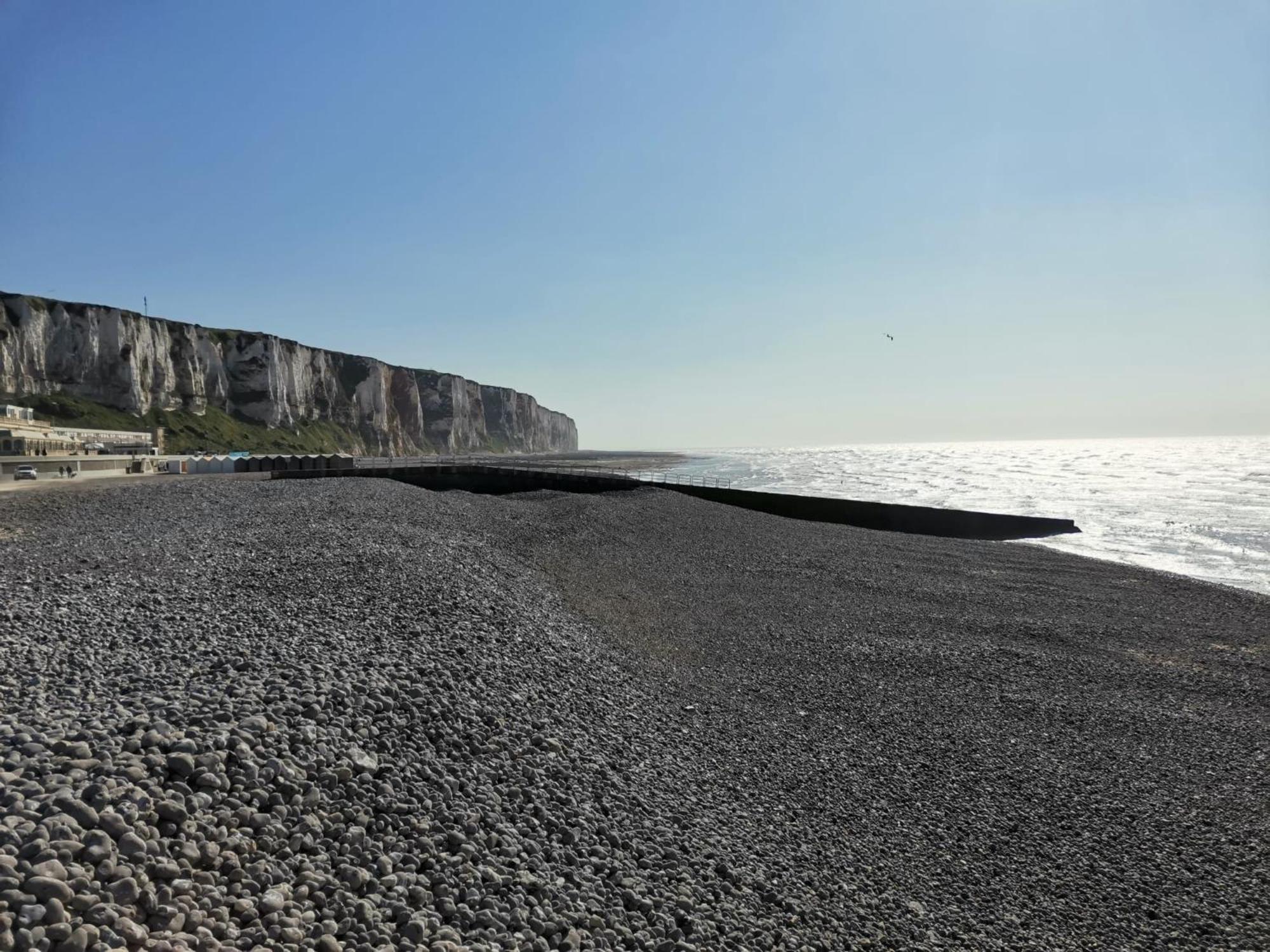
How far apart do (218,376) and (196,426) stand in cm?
1128

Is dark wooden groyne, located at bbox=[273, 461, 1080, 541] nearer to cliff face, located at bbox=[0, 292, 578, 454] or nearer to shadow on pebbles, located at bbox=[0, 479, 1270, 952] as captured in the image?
shadow on pebbles, located at bbox=[0, 479, 1270, 952]

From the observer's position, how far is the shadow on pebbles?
4.47 m

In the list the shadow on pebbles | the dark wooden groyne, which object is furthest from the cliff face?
the shadow on pebbles

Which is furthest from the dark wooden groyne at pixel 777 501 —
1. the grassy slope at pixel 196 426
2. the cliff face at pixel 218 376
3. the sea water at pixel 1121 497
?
the cliff face at pixel 218 376

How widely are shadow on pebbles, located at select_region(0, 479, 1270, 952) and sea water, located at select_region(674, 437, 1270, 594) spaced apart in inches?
666

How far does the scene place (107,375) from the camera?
78.3m

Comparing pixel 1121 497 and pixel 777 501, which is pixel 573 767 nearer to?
pixel 777 501

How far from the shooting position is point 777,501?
3500 cm

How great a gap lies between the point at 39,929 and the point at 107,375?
9910 cm

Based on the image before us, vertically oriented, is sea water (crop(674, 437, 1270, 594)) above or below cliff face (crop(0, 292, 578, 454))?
below

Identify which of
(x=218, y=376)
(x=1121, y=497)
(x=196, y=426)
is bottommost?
(x=1121, y=497)

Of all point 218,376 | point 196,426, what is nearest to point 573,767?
point 196,426

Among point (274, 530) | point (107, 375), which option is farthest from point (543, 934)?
point (107, 375)

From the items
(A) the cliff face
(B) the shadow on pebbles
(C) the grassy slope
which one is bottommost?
(B) the shadow on pebbles
